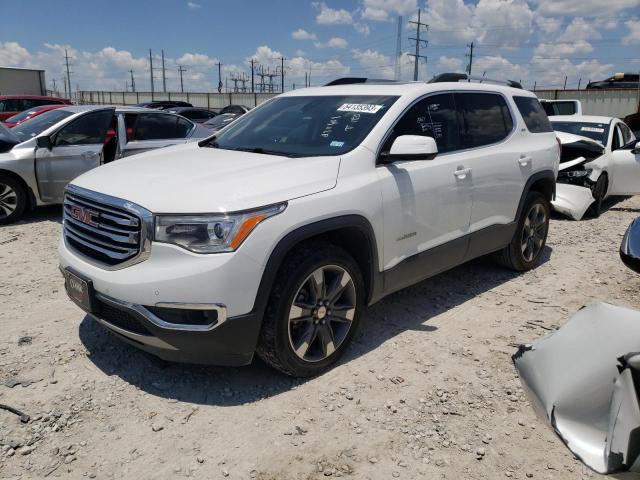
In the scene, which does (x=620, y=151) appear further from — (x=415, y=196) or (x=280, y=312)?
(x=280, y=312)

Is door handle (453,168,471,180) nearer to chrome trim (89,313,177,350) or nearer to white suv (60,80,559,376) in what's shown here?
white suv (60,80,559,376)

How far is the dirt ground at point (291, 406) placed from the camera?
8.59ft

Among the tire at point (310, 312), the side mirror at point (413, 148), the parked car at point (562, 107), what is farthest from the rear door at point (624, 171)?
the tire at point (310, 312)

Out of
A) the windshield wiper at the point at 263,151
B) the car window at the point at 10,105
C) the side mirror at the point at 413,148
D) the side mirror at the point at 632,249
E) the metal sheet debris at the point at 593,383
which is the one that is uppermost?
the car window at the point at 10,105

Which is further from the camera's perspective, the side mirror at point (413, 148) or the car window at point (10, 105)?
the car window at point (10, 105)

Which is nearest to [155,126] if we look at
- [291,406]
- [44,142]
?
[44,142]

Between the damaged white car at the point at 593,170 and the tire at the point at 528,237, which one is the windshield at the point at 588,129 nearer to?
the damaged white car at the point at 593,170

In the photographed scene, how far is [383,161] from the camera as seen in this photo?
11.6 ft

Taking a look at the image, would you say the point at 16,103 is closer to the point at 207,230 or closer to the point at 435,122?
the point at 435,122

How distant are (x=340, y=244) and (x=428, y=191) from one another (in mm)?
834

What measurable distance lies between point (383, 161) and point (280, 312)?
1.26 metres

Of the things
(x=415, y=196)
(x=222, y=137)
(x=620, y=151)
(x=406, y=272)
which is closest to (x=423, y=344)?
(x=406, y=272)

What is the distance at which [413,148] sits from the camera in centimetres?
342

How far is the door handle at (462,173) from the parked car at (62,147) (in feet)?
17.0
